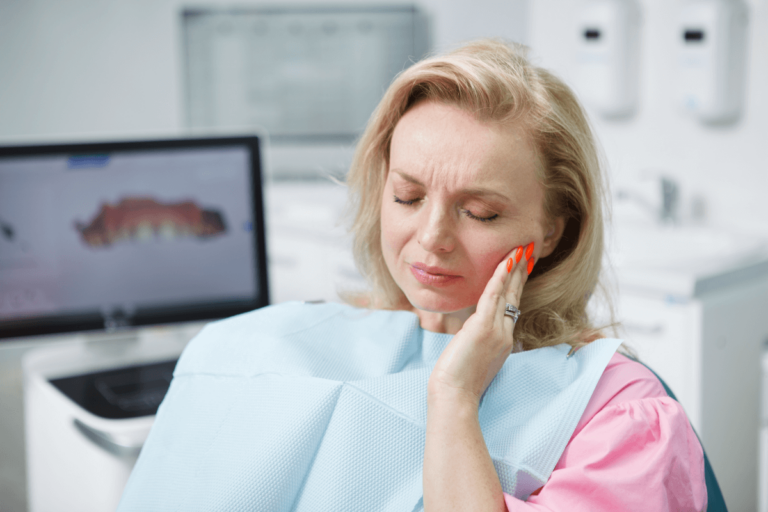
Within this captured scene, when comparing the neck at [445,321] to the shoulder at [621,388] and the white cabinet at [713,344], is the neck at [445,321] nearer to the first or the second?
the shoulder at [621,388]

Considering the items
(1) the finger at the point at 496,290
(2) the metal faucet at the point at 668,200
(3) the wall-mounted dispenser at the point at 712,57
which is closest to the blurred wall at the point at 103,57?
(3) the wall-mounted dispenser at the point at 712,57

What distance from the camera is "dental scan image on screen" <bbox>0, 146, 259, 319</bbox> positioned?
1.45m

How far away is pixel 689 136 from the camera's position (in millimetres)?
2221

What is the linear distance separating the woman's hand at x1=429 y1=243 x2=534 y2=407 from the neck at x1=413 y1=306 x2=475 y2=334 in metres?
0.11

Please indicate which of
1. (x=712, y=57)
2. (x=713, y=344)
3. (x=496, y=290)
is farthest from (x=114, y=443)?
(x=712, y=57)

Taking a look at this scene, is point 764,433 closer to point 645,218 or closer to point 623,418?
point 645,218

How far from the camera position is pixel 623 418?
75 cm

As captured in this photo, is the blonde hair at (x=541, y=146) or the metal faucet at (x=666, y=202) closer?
the blonde hair at (x=541, y=146)

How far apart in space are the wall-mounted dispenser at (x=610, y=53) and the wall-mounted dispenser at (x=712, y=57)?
18 cm

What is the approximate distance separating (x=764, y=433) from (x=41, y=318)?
1712mm

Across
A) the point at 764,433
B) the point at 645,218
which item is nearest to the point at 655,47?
the point at 645,218

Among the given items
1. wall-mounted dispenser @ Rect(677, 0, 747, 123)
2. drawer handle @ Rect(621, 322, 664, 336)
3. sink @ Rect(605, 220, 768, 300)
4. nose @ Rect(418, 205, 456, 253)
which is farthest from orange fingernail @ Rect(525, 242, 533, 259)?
wall-mounted dispenser @ Rect(677, 0, 747, 123)

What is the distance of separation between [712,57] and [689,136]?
279mm

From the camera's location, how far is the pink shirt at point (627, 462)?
71 cm
